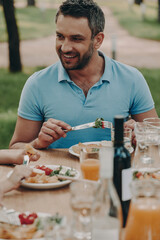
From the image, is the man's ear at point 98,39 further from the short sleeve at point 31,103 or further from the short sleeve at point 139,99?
the short sleeve at point 31,103

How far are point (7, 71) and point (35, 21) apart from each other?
48.5 ft

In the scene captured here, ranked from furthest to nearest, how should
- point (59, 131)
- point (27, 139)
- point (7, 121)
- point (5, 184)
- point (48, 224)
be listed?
point (7, 121), point (27, 139), point (59, 131), point (5, 184), point (48, 224)

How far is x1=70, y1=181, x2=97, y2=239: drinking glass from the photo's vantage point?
166 centimetres

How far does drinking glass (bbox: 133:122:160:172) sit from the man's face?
1.02 meters

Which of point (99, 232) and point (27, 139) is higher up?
point (99, 232)

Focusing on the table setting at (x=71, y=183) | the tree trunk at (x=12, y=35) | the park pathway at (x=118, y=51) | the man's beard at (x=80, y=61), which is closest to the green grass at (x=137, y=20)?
the park pathway at (x=118, y=51)

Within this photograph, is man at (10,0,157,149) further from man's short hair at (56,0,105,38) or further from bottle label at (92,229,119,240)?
bottle label at (92,229,119,240)

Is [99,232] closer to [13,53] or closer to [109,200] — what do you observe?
[109,200]

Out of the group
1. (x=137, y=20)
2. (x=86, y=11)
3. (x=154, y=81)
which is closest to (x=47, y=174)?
(x=86, y=11)

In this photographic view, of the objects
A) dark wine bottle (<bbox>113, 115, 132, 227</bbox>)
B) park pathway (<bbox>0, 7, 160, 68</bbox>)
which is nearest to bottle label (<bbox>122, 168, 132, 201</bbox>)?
dark wine bottle (<bbox>113, 115, 132, 227</bbox>)

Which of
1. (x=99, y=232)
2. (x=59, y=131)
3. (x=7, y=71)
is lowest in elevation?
(x=7, y=71)

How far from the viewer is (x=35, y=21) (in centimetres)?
2580

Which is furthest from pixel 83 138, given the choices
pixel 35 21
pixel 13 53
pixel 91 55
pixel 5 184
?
pixel 35 21

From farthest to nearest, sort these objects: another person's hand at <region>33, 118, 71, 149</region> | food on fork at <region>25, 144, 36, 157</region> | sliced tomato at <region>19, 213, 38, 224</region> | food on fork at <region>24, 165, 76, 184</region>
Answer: another person's hand at <region>33, 118, 71, 149</region> → food on fork at <region>25, 144, 36, 157</region> → food on fork at <region>24, 165, 76, 184</region> → sliced tomato at <region>19, 213, 38, 224</region>
